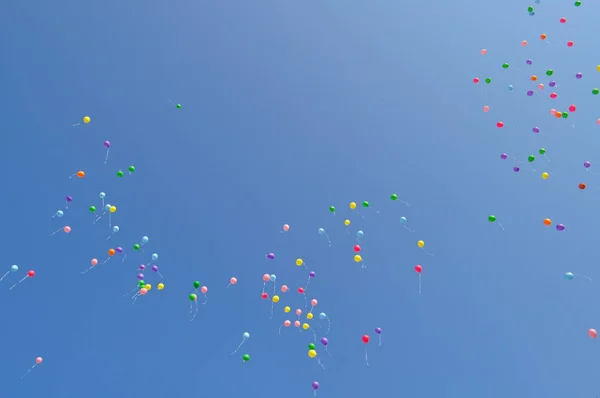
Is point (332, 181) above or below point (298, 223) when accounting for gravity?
above

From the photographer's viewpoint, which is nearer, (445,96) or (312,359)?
(312,359)

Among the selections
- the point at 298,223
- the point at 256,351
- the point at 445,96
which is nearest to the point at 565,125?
the point at 445,96

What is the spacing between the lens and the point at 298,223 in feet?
16.9

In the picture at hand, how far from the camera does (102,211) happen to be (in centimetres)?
497

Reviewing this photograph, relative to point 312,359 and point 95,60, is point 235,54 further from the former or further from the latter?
point 312,359

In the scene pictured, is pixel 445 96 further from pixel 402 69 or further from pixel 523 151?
pixel 523 151

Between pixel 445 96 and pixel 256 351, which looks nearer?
pixel 256 351

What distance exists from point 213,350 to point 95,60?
2969 millimetres

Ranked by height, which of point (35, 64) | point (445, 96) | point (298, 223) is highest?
point (445, 96)

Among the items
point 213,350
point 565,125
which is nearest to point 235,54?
point 213,350

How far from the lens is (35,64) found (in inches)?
203

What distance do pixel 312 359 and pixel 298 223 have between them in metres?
1.25

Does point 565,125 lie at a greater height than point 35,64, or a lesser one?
greater

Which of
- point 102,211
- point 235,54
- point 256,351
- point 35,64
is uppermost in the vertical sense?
point 235,54
